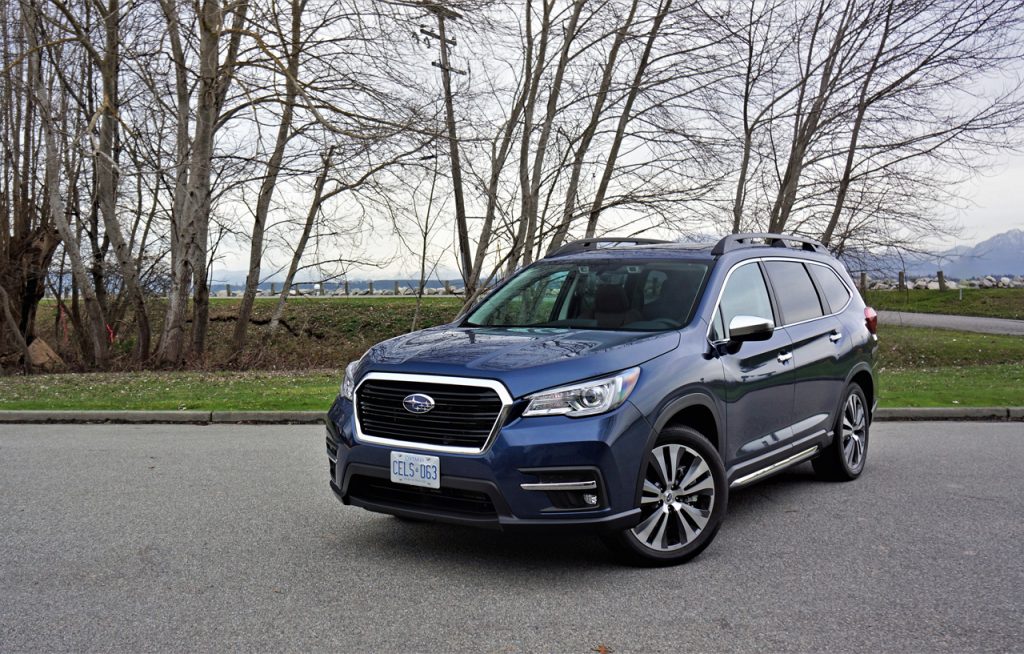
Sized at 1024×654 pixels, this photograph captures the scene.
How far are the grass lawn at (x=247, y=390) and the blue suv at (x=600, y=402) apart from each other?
634 centimetres

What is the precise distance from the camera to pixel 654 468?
17.5ft

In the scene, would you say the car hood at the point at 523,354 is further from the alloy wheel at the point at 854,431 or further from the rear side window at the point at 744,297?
the alloy wheel at the point at 854,431

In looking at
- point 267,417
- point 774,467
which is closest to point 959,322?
point 267,417

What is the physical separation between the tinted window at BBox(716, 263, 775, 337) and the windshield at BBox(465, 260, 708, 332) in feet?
0.74

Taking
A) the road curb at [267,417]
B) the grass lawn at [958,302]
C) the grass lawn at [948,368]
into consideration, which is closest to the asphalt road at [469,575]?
the road curb at [267,417]

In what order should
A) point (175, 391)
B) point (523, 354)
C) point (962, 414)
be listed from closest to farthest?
point (523, 354) → point (962, 414) → point (175, 391)

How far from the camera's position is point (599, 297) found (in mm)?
6473

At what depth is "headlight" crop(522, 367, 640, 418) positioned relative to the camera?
498 centimetres

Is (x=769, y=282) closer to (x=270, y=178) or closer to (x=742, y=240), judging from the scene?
(x=742, y=240)

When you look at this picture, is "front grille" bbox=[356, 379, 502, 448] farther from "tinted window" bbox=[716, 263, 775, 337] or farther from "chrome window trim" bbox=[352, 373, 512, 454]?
"tinted window" bbox=[716, 263, 775, 337]

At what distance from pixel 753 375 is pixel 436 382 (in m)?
2.23

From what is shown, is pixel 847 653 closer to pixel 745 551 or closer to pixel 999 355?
pixel 745 551

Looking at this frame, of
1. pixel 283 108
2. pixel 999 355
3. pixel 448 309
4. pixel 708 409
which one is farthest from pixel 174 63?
pixel 999 355

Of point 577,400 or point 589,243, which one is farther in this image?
point 589,243
